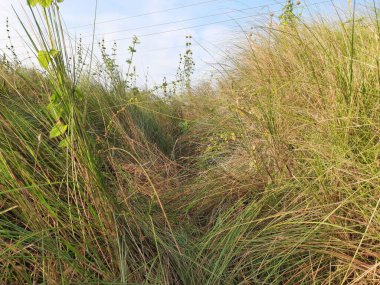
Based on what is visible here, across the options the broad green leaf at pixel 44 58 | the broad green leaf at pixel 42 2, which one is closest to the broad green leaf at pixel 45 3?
the broad green leaf at pixel 42 2

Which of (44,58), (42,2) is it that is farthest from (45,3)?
(44,58)

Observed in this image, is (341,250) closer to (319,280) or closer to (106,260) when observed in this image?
(319,280)

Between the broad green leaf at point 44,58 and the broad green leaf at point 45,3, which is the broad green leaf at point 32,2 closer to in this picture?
the broad green leaf at point 45,3

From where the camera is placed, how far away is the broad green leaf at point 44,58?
3.41 feet

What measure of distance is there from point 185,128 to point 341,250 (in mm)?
1976

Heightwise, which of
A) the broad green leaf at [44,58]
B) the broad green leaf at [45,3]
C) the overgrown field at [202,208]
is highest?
the broad green leaf at [45,3]

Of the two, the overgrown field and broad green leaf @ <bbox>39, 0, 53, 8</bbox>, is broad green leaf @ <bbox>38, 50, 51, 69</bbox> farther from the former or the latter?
broad green leaf @ <bbox>39, 0, 53, 8</bbox>

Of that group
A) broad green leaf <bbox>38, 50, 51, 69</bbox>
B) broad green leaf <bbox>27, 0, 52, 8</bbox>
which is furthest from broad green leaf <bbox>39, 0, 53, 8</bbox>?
broad green leaf <bbox>38, 50, 51, 69</bbox>

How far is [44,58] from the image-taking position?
1.05m

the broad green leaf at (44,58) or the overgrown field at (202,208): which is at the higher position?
the broad green leaf at (44,58)

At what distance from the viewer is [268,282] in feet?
3.75

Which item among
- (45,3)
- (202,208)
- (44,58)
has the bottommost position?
(202,208)

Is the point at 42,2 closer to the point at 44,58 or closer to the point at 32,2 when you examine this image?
the point at 32,2

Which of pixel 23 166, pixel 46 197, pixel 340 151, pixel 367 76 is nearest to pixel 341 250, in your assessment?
pixel 340 151
